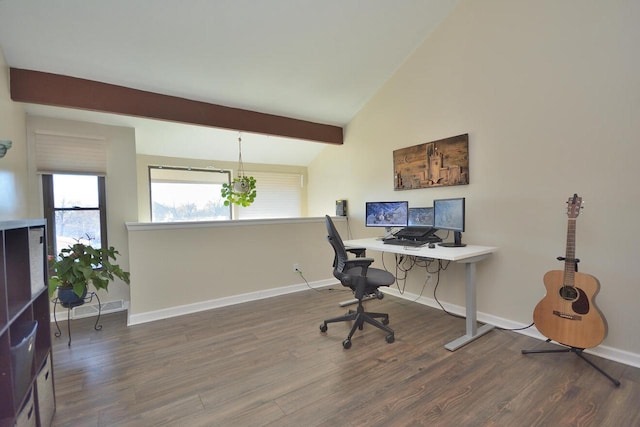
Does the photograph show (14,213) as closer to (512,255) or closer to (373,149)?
(373,149)

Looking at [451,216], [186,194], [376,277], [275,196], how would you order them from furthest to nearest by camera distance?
[275,196]
[186,194]
[451,216]
[376,277]

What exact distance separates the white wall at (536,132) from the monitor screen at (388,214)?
26 cm

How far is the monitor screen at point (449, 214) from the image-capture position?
8.87ft

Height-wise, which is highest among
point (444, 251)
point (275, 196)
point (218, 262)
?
point (275, 196)

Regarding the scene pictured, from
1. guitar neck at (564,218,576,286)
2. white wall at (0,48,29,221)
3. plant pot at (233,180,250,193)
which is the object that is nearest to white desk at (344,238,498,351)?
guitar neck at (564,218,576,286)

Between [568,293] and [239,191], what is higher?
[239,191]

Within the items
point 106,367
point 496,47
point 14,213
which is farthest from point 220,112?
point 496,47

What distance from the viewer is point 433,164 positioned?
3.30 metres

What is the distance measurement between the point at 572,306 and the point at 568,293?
3.6 inches

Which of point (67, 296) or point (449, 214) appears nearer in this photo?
point (67, 296)

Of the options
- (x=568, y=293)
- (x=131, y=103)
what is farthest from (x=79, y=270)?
(x=568, y=293)

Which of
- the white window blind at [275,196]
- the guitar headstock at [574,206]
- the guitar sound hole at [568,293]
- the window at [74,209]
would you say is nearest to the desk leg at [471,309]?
the guitar sound hole at [568,293]

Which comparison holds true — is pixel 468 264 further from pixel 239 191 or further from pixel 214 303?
pixel 239 191

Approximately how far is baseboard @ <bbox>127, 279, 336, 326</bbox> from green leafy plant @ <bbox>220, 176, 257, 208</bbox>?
1579 millimetres
